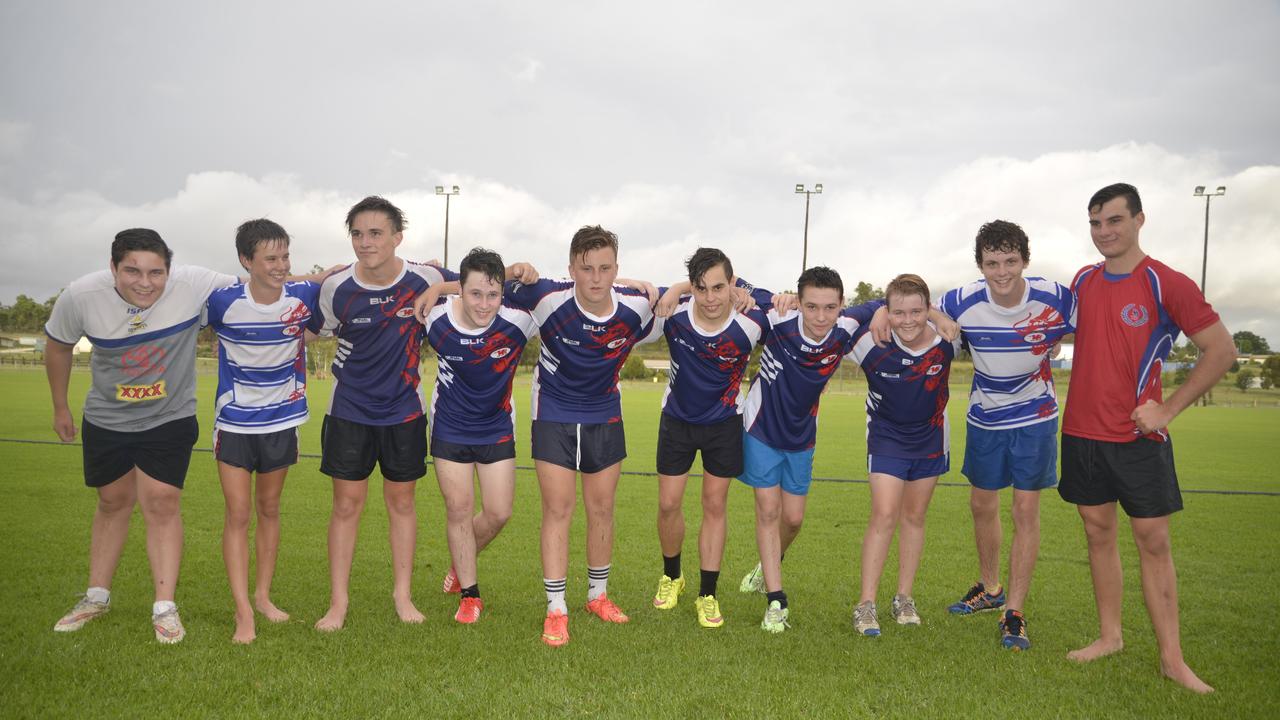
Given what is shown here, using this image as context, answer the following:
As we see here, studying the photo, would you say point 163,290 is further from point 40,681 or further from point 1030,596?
point 1030,596

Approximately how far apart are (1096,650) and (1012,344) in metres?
1.85

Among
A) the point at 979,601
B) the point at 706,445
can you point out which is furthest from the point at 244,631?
the point at 979,601

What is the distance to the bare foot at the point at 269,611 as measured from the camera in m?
5.06

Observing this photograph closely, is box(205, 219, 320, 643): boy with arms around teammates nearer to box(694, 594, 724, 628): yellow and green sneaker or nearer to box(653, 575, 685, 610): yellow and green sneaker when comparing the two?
box(653, 575, 685, 610): yellow and green sneaker

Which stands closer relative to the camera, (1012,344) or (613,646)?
(613,646)

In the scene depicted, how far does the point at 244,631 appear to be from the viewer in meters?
4.70

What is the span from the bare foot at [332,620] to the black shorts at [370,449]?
80 centimetres

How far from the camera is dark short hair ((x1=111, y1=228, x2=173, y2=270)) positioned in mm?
4738

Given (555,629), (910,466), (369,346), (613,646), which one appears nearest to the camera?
(613,646)

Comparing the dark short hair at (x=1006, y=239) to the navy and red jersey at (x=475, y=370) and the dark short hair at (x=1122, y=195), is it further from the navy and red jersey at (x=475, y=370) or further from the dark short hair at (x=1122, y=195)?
the navy and red jersey at (x=475, y=370)

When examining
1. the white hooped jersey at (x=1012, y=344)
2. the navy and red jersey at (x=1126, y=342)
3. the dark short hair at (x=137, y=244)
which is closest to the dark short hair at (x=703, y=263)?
the white hooped jersey at (x=1012, y=344)

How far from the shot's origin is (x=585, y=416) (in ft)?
17.1

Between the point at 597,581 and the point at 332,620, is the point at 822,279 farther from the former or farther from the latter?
the point at 332,620

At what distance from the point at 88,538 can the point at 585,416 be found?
4942mm
